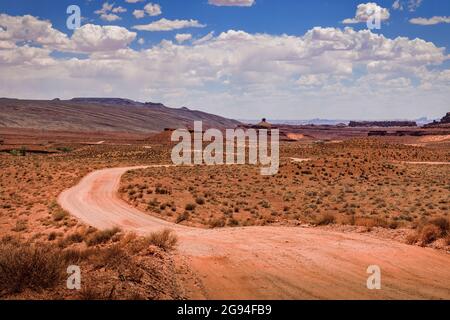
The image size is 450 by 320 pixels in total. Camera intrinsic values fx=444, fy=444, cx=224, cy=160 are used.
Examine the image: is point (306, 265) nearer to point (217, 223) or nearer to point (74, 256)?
point (74, 256)

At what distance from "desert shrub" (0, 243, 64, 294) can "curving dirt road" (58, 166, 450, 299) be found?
9.17ft

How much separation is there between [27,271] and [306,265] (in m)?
6.51

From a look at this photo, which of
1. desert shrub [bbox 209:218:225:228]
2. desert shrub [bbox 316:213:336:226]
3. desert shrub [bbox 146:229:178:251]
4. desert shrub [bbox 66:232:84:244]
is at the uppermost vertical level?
desert shrub [bbox 146:229:178:251]

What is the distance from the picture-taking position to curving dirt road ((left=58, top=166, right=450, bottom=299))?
9.42 metres

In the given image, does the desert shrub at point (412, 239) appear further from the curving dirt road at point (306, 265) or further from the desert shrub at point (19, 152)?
the desert shrub at point (19, 152)

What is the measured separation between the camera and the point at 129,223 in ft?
73.1

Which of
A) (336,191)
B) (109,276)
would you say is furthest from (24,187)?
(109,276)

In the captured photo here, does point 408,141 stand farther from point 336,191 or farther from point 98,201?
point 98,201

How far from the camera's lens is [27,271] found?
847cm

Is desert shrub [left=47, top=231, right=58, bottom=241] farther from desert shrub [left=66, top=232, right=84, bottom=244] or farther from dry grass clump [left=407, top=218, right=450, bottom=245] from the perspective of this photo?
dry grass clump [left=407, top=218, right=450, bottom=245]

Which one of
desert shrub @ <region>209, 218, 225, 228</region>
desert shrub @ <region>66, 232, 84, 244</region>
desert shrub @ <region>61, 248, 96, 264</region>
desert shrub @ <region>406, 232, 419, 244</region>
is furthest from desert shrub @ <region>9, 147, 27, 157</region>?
desert shrub @ <region>406, 232, 419, 244</region>

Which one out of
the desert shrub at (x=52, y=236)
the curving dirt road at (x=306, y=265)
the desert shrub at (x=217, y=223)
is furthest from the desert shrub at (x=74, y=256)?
the desert shrub at (x=217, y=223)

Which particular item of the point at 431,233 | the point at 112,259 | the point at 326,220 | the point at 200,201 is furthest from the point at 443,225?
the point at 200,201

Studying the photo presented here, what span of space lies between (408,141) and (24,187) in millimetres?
123322
